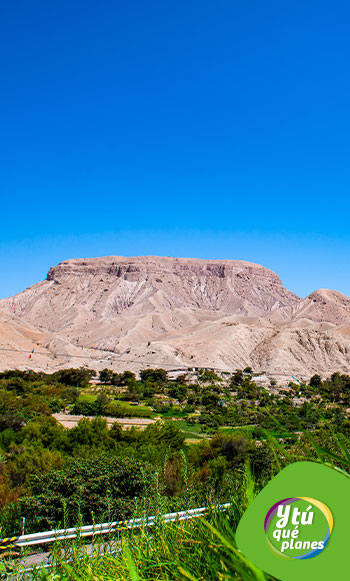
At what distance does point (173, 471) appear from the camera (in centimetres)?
1691

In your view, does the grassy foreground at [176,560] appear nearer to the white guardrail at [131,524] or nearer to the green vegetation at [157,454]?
the green vegetation at [157,454]

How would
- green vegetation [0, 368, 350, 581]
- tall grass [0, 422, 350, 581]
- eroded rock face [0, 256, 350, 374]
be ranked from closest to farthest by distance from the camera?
tall grass [0, 422, 350, 581], green vegetation [0, 368, 350, 581], eroded rock face [0, 256, 350, 374]

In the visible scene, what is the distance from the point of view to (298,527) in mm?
1081

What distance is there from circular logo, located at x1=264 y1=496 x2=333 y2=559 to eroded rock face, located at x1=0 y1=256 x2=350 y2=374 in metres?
64.2

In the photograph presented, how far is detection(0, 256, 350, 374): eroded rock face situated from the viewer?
71750mm

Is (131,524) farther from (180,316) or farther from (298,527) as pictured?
(180,316)

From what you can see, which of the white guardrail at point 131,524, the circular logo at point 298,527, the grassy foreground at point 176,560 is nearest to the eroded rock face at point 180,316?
the white guardrail at point 131,524

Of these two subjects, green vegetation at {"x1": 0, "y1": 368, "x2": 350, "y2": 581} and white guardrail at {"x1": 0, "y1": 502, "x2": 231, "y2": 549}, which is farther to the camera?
white guardrail at {"x1": 0, "y1": 502, "x2": 231, "y2": 549}

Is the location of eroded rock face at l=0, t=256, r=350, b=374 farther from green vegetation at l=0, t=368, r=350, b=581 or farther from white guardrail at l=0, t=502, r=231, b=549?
white guardrail at l=0, t=502, r=231, b=549

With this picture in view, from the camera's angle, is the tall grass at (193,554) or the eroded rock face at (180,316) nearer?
the tall grass at (193,554)

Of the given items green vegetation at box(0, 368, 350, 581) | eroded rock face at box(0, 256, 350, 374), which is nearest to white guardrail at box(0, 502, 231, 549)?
green vegetation at box(0, 368, 350, 581)

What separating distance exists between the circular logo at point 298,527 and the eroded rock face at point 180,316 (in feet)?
211

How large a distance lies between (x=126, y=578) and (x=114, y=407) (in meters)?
39.2

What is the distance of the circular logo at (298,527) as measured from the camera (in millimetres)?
1052
